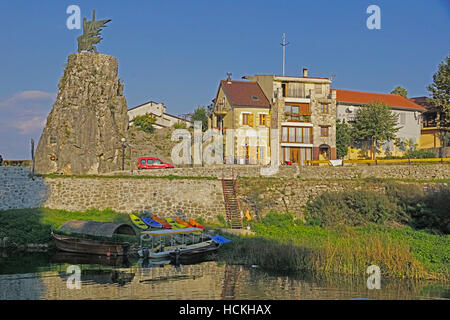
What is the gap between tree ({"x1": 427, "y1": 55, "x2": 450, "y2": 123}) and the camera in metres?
64.4

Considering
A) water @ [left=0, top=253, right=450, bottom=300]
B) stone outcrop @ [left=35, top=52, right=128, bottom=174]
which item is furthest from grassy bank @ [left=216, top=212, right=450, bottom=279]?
stone outcrop @ [left=35, top=52, right=128, bottom=174]

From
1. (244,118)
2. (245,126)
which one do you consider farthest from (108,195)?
(244,118)

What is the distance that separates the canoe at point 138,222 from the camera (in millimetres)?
35969

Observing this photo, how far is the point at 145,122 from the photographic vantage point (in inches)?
2739

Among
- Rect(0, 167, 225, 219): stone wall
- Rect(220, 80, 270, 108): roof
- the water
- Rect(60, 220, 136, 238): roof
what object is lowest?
the water

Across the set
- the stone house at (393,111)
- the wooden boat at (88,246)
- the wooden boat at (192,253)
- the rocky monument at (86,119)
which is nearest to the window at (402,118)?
the stone house at (393,111)

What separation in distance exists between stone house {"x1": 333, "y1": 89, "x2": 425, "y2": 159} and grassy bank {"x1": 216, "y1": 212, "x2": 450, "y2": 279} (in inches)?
1261

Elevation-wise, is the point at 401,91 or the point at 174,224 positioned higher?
the point at 401,91

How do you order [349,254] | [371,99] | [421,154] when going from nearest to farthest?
[349,254]
[421,154]
[371,99]

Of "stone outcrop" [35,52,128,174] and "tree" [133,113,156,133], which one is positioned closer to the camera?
"stone outcrop" [35,52,128,174]

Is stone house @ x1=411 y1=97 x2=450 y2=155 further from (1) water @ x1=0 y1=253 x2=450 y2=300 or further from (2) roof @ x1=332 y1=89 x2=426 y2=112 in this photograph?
(1) water @ x1=0 y1=253 x2=450 y2=300

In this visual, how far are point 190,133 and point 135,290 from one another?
→ 44681 mm

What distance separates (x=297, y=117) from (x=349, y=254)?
34979 millimetres

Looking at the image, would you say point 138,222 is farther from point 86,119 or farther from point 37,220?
point 86,119
